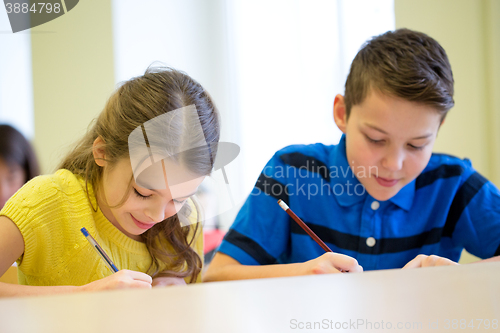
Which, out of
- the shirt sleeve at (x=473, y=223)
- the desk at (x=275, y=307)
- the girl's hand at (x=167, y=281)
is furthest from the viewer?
the shirt sleeve at (x=473, y=223)

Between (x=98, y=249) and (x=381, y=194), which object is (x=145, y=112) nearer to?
(x=98, y=249)

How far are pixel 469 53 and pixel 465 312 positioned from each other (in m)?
0.33

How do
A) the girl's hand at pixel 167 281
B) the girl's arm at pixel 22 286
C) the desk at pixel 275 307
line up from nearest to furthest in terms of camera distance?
1. the desk at pixel 275 307
2. the girl's arm at pixel 22 286
3. the girl's hand at pixel 167 281

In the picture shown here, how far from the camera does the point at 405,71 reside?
1.59ft

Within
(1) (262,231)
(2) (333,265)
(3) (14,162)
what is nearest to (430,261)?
(2) (333,265)

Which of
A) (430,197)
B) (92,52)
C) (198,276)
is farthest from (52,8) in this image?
(430,197)

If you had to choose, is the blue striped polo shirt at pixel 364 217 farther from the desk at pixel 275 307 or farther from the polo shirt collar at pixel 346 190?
the desk at pixel 275 307

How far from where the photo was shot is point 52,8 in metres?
0.38

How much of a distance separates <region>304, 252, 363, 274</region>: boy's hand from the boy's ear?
149 mm

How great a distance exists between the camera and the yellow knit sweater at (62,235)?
425 mm

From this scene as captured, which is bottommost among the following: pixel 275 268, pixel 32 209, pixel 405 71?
pixel 275 268

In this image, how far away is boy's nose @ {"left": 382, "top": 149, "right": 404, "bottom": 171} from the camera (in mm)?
487

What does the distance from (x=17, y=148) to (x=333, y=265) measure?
33 cm

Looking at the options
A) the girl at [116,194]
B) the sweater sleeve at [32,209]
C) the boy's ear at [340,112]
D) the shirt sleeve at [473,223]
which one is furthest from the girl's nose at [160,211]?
the shirt sleeve at [473,223]
